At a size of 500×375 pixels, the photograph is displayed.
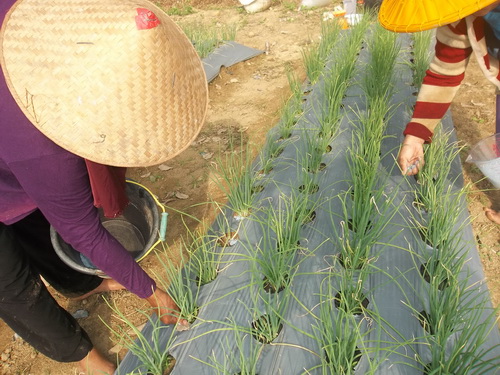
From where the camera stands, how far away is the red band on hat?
0.87 meters

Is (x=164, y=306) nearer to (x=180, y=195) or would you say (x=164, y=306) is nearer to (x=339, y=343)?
(x=339, y=343)

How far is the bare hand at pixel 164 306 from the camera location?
1274mm

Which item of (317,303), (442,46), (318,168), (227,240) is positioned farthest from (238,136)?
(317,303)

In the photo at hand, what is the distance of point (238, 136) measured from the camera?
3.11 m

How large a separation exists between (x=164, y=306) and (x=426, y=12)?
1299 millimetres

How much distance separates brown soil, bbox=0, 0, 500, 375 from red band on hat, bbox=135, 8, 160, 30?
869 mm

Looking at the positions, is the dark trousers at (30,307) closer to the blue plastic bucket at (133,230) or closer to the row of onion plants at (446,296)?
the blue plastic bucket at (133,230)

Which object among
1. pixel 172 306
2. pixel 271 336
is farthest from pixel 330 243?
pixel 172 306

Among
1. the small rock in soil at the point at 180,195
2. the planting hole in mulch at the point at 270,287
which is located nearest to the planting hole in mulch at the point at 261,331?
the planting hole in mulch at the point at 270,287

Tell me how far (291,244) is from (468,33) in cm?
106

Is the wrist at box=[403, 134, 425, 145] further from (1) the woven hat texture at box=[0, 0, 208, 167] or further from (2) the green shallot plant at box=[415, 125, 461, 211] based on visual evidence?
(1) the woven hat texture at box=[0, 0, 208, 167]

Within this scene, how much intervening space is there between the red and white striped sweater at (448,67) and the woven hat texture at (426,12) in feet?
1.11

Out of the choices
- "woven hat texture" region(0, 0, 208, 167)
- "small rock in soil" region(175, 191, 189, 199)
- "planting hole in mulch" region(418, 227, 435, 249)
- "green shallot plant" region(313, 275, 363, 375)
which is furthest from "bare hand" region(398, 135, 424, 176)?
"small rock in soil" region(175, 191, 189, 199)

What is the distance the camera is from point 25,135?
94cm
